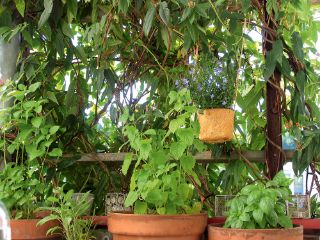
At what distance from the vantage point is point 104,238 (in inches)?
77.4

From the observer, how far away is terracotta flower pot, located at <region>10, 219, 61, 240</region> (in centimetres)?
184

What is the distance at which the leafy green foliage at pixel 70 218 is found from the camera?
6.00ft

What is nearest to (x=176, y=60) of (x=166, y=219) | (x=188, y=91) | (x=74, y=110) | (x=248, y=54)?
(x=248, y=54)

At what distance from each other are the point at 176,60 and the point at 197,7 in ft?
1.72

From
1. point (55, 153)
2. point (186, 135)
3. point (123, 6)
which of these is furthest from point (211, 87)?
point (55, 153)

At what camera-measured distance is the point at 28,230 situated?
1.85 meters

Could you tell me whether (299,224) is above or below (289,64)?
below

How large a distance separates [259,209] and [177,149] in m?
0.29

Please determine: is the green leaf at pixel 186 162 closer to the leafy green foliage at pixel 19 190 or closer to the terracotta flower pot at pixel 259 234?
the terracotta flower pot at pixel 259 234

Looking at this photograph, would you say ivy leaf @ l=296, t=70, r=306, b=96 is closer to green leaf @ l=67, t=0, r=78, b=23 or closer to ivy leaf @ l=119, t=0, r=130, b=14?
ivy leaf @ l=119, t=0, r=130, b=14

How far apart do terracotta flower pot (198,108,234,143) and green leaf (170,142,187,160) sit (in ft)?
0.29

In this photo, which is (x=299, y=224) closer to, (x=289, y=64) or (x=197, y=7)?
(x=289, y=64)

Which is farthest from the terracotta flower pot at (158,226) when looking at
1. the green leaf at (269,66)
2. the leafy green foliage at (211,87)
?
the green leaf at (269,66)

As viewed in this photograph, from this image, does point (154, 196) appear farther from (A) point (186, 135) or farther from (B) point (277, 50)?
(B) point (277, 50)
